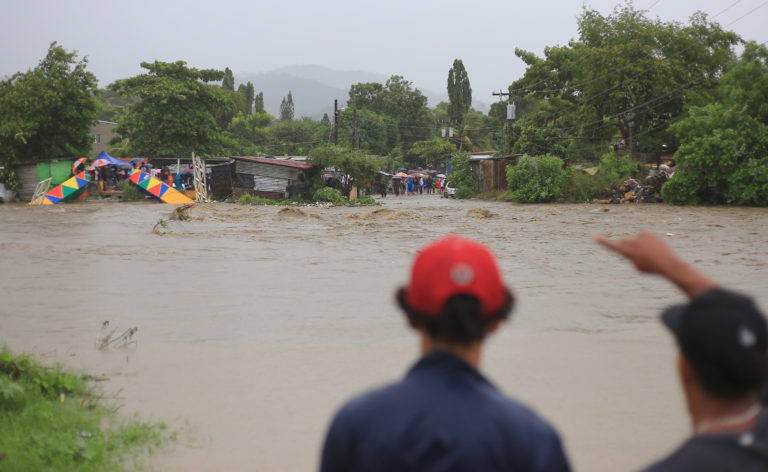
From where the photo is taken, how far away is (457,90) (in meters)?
76.6

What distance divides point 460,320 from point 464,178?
4569 cm

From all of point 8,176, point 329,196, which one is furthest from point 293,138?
point 8,176

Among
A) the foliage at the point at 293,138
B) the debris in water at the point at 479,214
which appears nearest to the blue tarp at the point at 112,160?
the debris in water at the point at 479,214

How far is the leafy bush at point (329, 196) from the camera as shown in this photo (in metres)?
34.7

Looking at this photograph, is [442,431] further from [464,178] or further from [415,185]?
[415,185]

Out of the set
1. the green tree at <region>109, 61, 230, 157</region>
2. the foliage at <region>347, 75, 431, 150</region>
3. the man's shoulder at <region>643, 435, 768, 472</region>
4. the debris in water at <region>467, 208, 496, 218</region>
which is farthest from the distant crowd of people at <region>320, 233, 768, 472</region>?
the foliage at <region>347, 75, 431, 150</region>

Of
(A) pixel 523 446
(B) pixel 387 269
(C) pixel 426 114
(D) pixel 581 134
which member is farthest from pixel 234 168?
(C) pixel 426 114

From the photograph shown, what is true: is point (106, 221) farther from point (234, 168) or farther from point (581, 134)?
point (581, 134)

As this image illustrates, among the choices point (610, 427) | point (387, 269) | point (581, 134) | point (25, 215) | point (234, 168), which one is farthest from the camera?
point (581, 134)

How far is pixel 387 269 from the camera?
12.0 meters

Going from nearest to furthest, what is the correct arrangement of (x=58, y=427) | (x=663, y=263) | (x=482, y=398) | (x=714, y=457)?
(x=714, y=457) < (x=482, y=398) < (x=663, y=263) < (x=58, y=427)

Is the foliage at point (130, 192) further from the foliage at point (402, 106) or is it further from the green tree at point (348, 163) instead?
the foliage at point (402, 106)

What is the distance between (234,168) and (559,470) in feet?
119

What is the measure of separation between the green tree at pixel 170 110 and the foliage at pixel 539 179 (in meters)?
20.3
